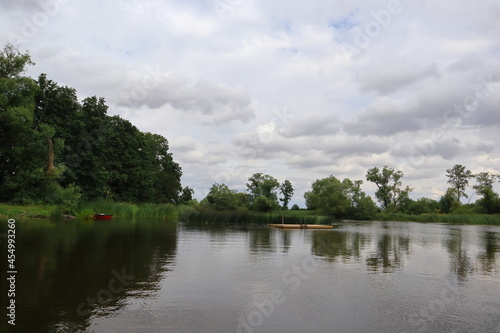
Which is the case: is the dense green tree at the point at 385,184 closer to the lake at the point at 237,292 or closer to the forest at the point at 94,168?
the forest at the point at 94,168

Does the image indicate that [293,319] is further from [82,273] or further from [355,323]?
[82,273]

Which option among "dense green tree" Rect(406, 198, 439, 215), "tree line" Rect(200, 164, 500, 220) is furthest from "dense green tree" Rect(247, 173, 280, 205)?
"dense green tree" Rect(406, 198, 439, 215)

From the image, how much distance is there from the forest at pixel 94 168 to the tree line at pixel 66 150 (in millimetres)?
94

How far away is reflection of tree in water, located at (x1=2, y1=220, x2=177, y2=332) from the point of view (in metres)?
7.33

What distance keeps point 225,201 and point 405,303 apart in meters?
62.4

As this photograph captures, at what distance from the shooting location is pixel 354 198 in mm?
92375

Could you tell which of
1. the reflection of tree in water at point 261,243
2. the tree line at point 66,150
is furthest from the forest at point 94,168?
the reflection of tree in water at point 261,243

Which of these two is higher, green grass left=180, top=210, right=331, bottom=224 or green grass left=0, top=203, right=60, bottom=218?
green grass left=0, top=203, right=60, bottom=218

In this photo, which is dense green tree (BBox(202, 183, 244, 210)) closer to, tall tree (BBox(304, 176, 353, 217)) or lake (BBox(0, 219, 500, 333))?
tall tree (BBox(304, 176, 353, 217))

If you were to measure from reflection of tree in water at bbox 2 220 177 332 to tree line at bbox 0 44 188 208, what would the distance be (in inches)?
910

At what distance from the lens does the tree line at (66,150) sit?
37406 millimetres

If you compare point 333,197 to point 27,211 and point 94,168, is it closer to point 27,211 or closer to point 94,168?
point 94,168

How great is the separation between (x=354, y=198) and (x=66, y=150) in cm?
6831

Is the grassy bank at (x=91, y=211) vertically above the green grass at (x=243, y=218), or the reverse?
the grassy bank at (x=91, y=211)
